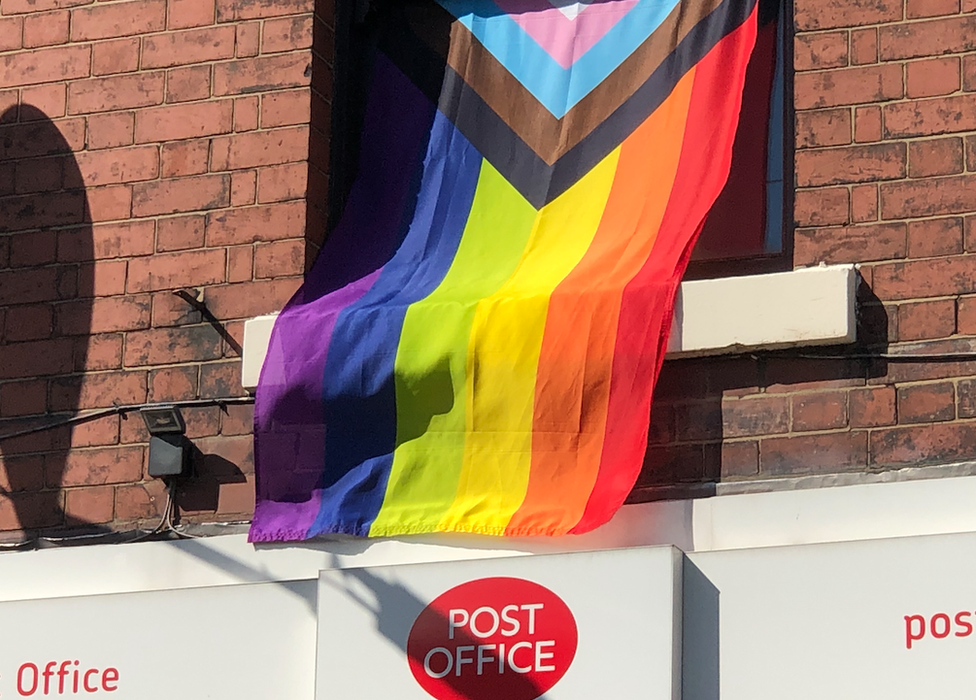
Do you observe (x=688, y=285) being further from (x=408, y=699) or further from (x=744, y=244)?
(x=408, y=699)

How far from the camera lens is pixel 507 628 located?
471 centimetres

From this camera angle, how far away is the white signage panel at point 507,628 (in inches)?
180

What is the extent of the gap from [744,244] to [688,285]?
0.33 meters

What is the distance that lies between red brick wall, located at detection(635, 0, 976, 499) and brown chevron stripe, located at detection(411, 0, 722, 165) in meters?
0.42

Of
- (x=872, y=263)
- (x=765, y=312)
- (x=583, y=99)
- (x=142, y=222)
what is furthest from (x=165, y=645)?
(x=872, y=263)

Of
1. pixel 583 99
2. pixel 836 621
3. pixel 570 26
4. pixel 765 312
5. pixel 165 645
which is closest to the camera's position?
pixel 836 621

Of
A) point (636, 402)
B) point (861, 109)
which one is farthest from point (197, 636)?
point (861, 109)

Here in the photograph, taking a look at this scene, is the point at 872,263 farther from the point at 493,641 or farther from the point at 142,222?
the point at 142,222

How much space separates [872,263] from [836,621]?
3.41ft

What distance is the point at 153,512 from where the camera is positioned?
5.46 metres

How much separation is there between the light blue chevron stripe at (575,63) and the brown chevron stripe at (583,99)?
20mm

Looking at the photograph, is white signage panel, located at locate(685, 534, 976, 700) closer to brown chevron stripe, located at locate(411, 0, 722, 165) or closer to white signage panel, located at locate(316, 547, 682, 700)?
white signage panel, located at locate(316, 547, 682, 700)

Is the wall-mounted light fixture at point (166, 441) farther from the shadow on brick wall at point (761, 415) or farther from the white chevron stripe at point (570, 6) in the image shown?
the white chevron stripe at point (570, 6)

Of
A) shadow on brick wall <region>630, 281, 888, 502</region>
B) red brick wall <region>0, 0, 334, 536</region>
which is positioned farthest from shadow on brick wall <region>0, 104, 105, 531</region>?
shadow on brick wall <region>630, 281, 888, 502</region>
